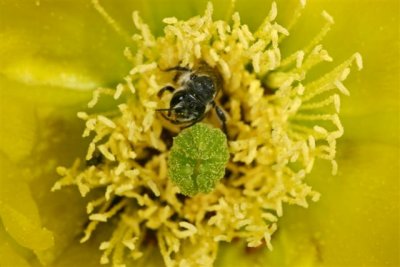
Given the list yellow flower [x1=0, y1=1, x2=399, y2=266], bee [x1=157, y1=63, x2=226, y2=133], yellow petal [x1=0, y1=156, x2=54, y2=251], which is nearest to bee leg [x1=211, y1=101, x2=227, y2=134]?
bee [x1=157, y1=63, x2=226, y2=133]

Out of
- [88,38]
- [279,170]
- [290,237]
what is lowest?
[290,237]

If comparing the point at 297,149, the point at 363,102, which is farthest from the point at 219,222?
the point at 363,102

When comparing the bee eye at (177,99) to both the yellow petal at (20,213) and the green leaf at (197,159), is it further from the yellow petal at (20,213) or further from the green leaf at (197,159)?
the yellow petal at (20,213)

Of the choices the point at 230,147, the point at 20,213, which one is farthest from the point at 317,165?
the point at 20,213

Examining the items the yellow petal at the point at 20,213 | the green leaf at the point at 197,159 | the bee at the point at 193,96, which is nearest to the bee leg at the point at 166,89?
the bee at the point at 193,96

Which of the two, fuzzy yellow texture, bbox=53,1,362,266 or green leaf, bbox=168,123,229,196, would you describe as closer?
green leaf, bbox=168,123,229,196

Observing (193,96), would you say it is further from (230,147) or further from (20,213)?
(20,213)

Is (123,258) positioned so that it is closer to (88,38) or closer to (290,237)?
(290,237)

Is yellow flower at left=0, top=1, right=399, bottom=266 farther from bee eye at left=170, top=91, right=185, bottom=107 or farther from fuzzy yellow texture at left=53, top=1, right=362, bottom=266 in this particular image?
bee eye at left=170, top=91, right=185, bottom=107
